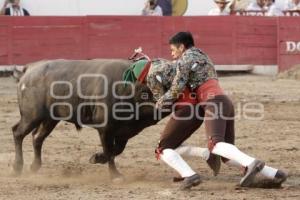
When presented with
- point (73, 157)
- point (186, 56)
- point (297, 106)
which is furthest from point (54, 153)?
point (297, 106)

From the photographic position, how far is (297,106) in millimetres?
12414

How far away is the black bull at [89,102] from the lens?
24.4 ft

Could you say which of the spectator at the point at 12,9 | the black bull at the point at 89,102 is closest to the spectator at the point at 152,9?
the spectator at the point at 12,9

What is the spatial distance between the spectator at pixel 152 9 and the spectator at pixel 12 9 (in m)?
2.09

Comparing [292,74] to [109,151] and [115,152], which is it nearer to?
[115,152]

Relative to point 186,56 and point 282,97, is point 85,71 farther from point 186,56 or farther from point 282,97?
point 282,97

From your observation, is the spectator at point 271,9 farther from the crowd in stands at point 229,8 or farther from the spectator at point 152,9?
the spectator at point 152,9

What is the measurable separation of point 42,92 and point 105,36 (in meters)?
8.52

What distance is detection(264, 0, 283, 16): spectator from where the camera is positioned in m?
16.4

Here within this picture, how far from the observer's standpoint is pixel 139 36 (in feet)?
53.0

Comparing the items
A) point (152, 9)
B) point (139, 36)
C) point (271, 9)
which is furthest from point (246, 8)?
point (139, 36)

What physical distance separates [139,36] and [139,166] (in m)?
8.16

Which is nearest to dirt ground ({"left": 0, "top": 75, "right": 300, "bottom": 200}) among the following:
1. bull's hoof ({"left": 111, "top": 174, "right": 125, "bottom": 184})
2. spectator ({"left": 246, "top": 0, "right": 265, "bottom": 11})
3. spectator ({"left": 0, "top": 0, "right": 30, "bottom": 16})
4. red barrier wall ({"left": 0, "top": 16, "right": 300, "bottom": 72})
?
bull's hoof ({"left": 111, "top": 174, "right": 125, "bottom": 184})

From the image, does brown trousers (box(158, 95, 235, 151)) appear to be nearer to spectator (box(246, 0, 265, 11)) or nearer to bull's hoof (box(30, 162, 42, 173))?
bull's hoof (box(30, 162, 42, 173))
